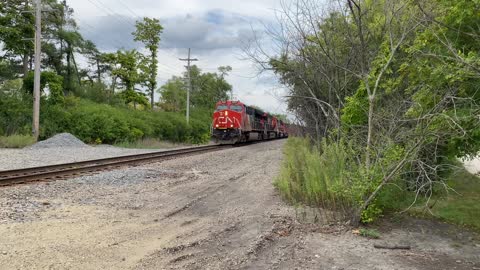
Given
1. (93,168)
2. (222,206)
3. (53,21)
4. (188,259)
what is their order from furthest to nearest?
(53,21) → (93,168) → (222,206) → (188,259)

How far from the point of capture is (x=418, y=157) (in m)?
6.50

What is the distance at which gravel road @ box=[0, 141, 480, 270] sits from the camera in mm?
5184

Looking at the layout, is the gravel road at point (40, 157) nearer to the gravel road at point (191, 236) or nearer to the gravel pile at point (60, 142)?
the gravel pile at point (60, 142)

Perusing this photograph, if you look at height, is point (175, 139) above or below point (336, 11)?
below

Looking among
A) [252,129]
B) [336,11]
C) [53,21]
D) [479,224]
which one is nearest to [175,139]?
[252,129]

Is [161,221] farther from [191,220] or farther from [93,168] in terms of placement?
[93,168]

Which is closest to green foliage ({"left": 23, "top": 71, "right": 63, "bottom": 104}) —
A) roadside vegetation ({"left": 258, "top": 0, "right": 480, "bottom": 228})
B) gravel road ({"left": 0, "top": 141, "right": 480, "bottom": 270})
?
gravel road ({"left": 0, "top": 141, "right": 480, "bottom": 270})

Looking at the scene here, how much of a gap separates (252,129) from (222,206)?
26844 millimetres

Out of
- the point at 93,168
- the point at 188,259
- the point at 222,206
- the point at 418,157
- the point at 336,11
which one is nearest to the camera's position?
the point at 188,259

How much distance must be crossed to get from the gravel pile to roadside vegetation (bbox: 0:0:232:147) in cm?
99

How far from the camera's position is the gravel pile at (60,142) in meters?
23.0

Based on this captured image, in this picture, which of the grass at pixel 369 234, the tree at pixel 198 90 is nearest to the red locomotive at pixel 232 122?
the grass at pixel 369 234

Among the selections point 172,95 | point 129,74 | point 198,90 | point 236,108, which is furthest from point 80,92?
point 198,90

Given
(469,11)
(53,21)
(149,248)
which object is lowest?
(149,248)
